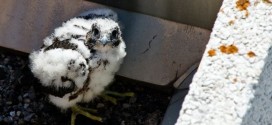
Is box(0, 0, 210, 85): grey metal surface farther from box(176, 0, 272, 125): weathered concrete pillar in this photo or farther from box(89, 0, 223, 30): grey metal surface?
box(176, 0, 272, 125): weathered concrete pillar

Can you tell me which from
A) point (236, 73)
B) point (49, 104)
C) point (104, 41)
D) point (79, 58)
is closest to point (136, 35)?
point (104, 41)

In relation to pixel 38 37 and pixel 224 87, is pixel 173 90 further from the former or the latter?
pixel 224 87

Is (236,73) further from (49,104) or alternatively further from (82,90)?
(49,104)

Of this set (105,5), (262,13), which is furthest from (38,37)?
(262,13)

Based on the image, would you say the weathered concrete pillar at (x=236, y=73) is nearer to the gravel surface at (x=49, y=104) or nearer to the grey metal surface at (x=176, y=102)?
the grey metal surface at (x=176, y=102)

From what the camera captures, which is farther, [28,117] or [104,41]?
[28,117]

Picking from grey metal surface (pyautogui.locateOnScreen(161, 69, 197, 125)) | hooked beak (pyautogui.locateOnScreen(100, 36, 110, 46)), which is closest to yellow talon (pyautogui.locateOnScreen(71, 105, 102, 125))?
grey metal surface (pyautogui.locateOnScreen(161, 69, 197, 125))
